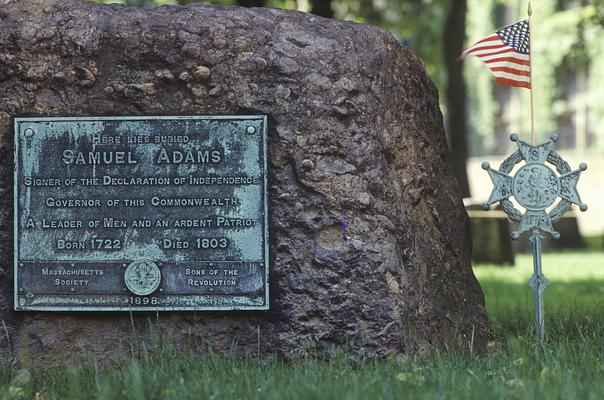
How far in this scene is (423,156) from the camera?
5.84 metres

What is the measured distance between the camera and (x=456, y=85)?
17.7 m

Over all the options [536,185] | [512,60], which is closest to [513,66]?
[512,60]

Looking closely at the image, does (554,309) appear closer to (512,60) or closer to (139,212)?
(512,60)

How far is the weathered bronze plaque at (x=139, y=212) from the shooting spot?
5273 mm

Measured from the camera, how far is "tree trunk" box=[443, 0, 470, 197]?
17.0m

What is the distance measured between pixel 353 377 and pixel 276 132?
5.11ft

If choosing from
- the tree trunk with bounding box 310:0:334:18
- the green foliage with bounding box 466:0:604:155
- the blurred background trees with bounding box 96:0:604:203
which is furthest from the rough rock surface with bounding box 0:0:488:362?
the green foliage with bounding box 466:0:604:155

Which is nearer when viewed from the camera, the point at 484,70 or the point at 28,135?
the point at 28,135

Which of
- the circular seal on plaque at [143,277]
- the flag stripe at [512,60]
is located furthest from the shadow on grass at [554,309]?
the circular seal on plaque at [143,277]

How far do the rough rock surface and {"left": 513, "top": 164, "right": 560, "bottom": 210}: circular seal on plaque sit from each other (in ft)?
2.68

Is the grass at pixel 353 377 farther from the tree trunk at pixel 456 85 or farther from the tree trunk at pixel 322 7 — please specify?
the tree trunk at pixel 456 85

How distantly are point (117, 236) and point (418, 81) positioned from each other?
2072 millimetres

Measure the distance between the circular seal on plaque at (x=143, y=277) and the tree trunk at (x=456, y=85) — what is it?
39.1 feet

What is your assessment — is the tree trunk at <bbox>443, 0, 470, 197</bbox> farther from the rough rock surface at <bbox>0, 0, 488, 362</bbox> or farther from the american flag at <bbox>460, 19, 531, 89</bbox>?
the rough rock surface at <bbox>0, 0, 488, 362</bbox>
